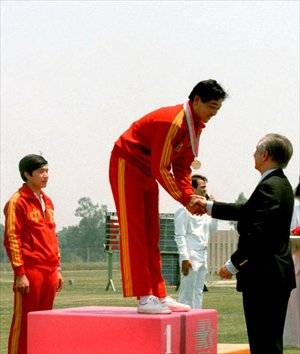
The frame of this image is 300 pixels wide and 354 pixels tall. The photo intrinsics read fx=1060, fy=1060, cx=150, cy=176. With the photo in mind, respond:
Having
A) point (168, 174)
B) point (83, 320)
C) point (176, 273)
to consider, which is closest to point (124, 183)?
point (168, 174)

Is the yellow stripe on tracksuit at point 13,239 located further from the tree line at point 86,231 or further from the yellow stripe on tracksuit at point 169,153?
the tree line at point 86,231

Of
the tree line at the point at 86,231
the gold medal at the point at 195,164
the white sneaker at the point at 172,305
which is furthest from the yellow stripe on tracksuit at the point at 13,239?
the tree line at the point at 86,231

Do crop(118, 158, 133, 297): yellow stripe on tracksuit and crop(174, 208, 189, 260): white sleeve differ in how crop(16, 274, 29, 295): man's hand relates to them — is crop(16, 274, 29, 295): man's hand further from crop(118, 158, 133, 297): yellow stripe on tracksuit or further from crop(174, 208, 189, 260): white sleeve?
Answer: crop(174, 208, 189, 260): white sleeve

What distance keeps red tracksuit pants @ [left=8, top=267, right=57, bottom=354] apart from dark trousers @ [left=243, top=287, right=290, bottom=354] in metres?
1.91

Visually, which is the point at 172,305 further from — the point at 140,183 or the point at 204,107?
the point at 204,107

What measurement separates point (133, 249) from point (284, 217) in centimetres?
109

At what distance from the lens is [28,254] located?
7.49 m

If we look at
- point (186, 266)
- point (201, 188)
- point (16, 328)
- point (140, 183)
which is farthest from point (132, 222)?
point (186, 266)

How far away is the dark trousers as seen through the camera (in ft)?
20.0

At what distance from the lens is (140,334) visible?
21.1 feet

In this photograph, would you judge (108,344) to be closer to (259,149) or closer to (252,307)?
(252,307)

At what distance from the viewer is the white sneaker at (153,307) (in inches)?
262

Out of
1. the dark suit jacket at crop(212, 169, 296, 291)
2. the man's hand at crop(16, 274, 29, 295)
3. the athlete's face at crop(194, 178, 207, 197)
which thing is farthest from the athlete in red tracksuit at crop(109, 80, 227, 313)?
the athlete's face at crop(194, 178, 207, 197)

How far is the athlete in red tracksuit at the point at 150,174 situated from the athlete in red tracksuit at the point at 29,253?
0.98 metres
